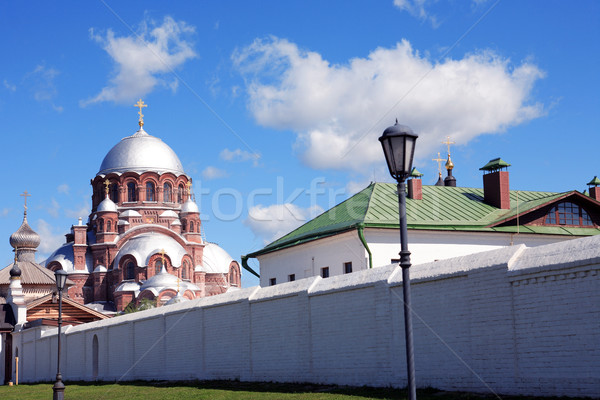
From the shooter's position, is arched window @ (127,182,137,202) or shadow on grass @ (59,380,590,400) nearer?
shadow on grass @ (59,380,590,400)

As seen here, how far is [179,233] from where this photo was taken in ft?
202

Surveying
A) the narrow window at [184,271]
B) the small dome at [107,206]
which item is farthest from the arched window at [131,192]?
the narrow window at [184,271]

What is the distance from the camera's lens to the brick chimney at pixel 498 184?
25.2 meters

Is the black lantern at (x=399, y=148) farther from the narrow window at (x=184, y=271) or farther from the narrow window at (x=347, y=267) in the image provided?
the narrow window at (x=184, y=271)

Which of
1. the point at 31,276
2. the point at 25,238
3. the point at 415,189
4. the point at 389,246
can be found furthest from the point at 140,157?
the point at 389,246

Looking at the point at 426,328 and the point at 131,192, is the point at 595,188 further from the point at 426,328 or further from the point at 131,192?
the point at 131,192

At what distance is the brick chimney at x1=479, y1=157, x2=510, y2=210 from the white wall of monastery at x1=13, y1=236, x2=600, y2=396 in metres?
11.9

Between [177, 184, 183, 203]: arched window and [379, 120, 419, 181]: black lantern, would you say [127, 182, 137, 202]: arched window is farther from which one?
[379, 120, 419, 181]: black lantern

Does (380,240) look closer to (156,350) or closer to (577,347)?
(156,350)

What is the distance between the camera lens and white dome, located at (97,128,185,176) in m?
61.5

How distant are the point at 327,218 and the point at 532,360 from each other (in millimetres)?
16288

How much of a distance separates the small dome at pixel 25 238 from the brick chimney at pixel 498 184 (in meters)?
42.0

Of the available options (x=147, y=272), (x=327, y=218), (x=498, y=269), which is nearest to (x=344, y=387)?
(x=498, y=269)

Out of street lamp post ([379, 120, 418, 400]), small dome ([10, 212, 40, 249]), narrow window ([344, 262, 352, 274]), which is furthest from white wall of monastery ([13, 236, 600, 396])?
small dome ([10, 212, 40, 249])
